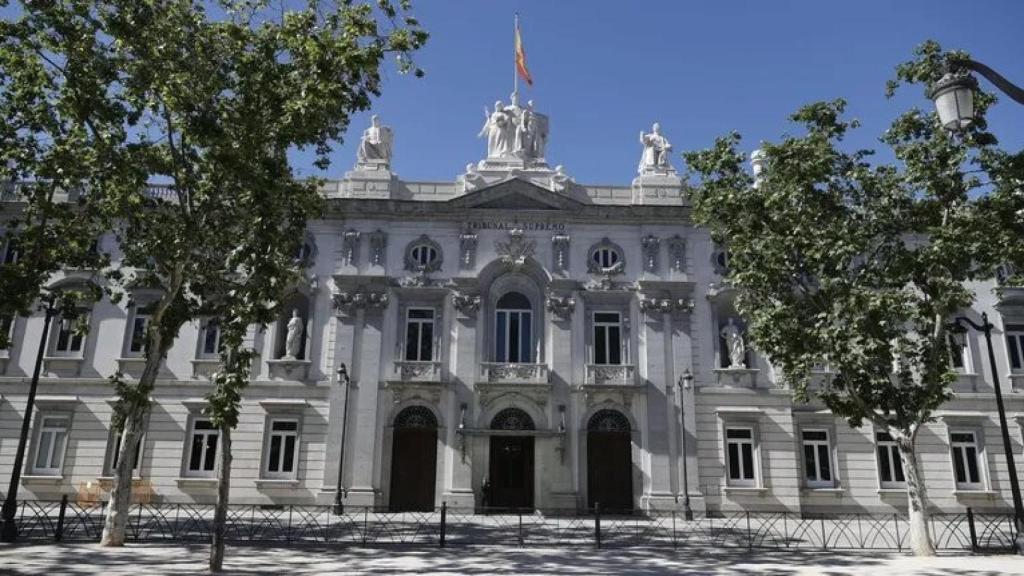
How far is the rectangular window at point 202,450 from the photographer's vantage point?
2638cm

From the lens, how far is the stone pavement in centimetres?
1354

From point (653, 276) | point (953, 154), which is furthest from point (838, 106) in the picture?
point (653, 276)

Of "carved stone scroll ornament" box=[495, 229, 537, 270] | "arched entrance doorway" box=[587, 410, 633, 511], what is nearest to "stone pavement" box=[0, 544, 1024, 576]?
"arched entrance doorway" box=[587, 410, 633, 511]

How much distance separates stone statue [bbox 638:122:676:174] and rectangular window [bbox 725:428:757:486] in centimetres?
1134

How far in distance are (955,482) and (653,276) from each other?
542 inches

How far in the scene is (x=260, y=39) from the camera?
1507cm

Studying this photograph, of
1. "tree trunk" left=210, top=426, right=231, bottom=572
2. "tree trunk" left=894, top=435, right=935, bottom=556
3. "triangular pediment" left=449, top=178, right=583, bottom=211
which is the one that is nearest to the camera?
"tree trunk" left=210, top=426, right=231, bottom=572

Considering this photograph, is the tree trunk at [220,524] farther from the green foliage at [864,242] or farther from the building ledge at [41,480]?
the building ledge at [41,480]

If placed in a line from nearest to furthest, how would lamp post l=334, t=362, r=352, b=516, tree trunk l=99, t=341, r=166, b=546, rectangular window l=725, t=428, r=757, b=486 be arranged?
tree trunk l=99, t=341, r=166, b=546 < lamp post l=334, t=362, r=352, b=516 < rectangular window l=725, t=428, r=757, b=486

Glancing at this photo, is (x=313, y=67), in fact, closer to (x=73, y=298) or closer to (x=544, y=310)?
(x=73, y=298)

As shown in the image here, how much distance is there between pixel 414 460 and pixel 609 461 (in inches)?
297

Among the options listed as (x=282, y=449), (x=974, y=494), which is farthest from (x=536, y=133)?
(x=974, y=494)

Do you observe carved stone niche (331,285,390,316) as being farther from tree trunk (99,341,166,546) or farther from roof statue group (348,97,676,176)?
tree trunk (99,341,166,546)

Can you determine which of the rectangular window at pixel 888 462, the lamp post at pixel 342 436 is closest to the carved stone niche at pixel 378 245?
the lamp post at pixel 342 436
